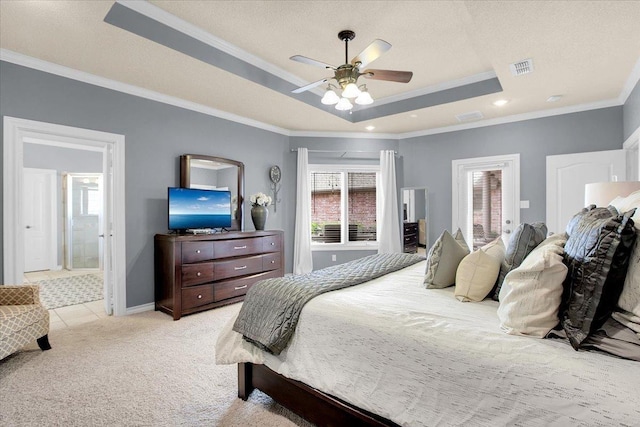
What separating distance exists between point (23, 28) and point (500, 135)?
5.45 metres

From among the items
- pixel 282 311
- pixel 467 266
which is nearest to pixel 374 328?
pixel 282 311

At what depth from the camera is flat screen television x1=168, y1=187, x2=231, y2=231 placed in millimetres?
3807

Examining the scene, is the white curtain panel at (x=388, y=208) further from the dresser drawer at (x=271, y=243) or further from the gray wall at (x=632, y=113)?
the gray wall at (x=632, y=113)

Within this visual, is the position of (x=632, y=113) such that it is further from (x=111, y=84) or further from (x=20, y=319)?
(x=20, y=319)

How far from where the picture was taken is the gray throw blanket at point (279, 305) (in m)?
1.72

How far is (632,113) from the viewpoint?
137 inches

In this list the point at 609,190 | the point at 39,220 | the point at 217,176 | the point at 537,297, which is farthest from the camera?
the point at 39,220

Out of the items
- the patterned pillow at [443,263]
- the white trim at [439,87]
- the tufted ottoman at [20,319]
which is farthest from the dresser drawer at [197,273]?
the white trim at [439,87]

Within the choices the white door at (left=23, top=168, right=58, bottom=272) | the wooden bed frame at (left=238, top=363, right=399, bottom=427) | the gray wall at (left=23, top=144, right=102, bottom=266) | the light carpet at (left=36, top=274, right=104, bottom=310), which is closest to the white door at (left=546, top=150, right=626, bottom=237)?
the wooden bed frame at (left=238, top=363, right=399, bottom=427)

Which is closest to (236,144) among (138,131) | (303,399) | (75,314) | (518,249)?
(138,131)

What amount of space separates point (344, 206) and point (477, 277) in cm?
404

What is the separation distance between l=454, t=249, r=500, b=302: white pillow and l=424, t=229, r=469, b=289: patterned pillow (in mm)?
165

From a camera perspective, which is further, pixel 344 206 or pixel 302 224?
pixel 344 206

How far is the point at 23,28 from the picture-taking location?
2457 mm
